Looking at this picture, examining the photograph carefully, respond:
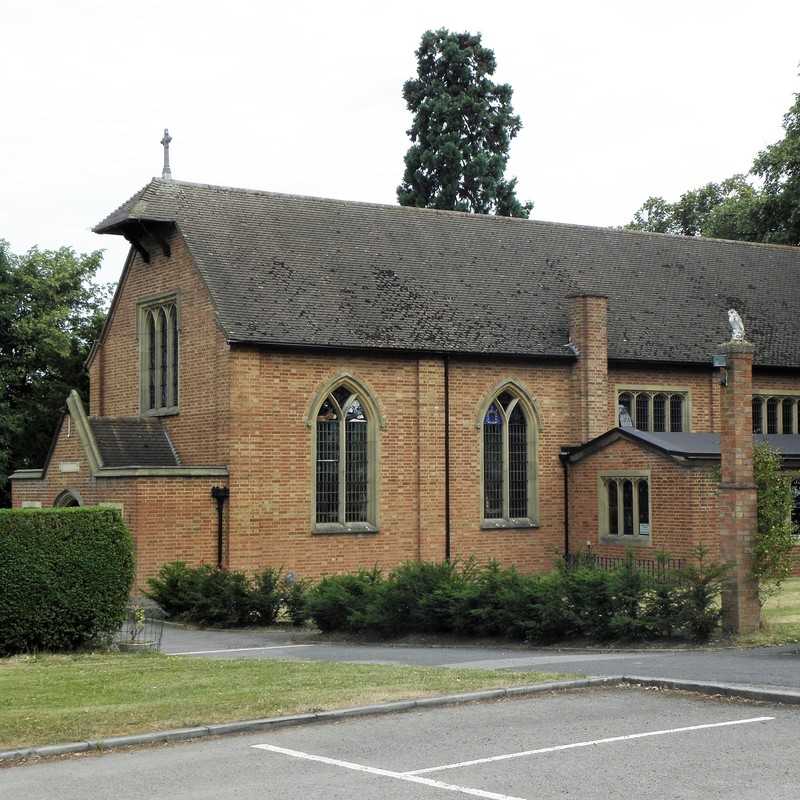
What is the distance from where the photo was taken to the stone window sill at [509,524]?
3359 cm

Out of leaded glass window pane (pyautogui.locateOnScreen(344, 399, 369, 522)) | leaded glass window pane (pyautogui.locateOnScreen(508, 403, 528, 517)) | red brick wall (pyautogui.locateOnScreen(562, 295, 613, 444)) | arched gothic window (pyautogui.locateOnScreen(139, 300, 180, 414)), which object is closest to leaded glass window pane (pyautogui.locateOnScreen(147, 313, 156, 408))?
arched gothic window (pyautogui.locateOnScreen(139, 300, 180, 414))

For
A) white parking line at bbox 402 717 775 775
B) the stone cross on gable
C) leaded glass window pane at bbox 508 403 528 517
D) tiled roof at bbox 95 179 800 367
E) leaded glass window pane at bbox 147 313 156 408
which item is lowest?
white parking line at bbox 402 717 775 775

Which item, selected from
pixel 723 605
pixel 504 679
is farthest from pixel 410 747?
pixel 723 605

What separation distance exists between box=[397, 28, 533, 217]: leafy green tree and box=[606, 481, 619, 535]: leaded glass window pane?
23.7 m

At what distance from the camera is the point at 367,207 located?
122 feet

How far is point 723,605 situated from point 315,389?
13.3 metres

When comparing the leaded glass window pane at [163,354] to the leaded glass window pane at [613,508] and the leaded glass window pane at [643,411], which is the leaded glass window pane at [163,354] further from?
the leaded glass window pane at [643,411]

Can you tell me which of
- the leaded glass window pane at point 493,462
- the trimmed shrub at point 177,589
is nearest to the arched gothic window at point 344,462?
the leaded glass window pane at point 493,462

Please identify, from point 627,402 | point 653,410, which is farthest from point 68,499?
point 653,410

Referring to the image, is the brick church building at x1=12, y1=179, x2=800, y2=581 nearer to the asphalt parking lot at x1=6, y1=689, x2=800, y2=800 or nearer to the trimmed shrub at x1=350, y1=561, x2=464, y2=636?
the trimmed shrub at x1=350, y1=561, x2=464, y2=636

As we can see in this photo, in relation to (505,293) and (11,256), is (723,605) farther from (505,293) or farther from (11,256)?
(11,256)

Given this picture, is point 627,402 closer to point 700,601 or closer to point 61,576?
point 700,601

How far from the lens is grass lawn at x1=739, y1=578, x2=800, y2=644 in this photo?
20172mm

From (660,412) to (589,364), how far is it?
2921 mm
